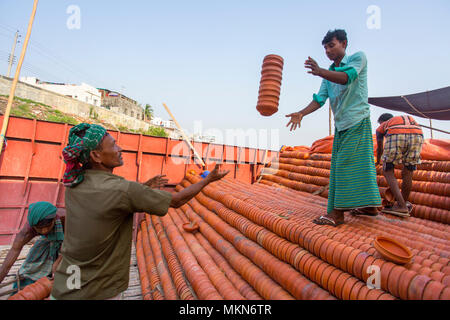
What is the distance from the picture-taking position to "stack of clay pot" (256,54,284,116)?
3.55 metres

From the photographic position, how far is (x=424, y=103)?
6.75 m

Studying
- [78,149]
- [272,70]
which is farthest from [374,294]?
[272,70]

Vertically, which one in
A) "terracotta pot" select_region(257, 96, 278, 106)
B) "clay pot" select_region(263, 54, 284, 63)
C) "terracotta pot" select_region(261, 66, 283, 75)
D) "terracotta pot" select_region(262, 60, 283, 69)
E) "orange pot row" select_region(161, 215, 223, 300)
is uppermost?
"clay pot" select_region(263, 54, 284, 63)

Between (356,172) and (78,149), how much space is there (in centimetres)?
202

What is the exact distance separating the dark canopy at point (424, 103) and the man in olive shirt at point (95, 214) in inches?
311

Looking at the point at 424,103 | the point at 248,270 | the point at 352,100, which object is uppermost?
the point at 424,103

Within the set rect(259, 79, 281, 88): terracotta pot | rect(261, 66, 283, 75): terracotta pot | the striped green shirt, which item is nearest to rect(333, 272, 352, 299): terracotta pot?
the striped green shirt

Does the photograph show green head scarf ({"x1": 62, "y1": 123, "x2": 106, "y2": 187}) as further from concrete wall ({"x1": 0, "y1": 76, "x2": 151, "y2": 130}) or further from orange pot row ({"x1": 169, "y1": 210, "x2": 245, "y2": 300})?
concrete wall ({"x1": 0, "y1": 76, "x2": 151, "y2": 130})

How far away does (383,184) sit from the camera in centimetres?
331

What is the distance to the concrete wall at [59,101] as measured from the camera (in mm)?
24219

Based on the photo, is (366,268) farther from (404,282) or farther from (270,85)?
(270,85)

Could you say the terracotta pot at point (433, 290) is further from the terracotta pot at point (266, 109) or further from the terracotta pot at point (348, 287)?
the terracotta pot at point (266, 109)

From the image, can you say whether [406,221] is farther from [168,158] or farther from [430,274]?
[168,158]

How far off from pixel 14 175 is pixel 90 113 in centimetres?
2837
